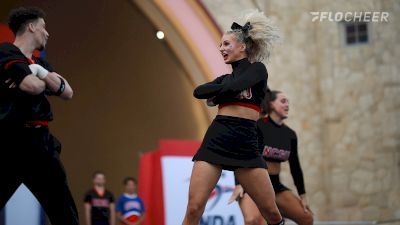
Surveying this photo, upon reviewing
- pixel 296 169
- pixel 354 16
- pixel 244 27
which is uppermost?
pixel 354 16

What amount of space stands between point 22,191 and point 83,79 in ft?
15.6

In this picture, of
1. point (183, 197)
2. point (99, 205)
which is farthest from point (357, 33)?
point (99, 205)

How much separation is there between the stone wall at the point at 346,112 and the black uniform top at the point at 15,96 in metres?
6.29

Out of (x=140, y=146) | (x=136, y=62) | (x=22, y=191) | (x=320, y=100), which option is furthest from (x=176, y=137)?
(x=22, y=191)

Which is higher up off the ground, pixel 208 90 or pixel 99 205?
pixel 208 90

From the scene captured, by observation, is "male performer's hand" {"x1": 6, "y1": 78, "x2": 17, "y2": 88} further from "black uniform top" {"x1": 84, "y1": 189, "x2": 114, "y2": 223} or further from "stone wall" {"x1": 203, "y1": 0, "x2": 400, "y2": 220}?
"stone wall" {"x1": 203, "y1": 0, "x2": 400, "y2": 220}

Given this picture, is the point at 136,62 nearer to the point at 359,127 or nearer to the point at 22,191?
the point at 359,127

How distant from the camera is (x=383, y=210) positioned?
34.2 feet

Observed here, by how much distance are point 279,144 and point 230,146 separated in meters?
1.74

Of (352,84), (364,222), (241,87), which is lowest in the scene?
(364,222)

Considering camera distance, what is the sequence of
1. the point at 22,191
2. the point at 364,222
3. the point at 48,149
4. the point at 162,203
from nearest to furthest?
the point at 48,149 → the point at 22,191 → the point at 162,203 → the point at 364,222

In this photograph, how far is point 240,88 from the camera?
187 inches

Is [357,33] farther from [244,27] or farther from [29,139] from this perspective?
[29,139]

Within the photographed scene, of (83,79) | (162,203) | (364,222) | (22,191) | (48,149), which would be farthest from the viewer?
(83,79)
